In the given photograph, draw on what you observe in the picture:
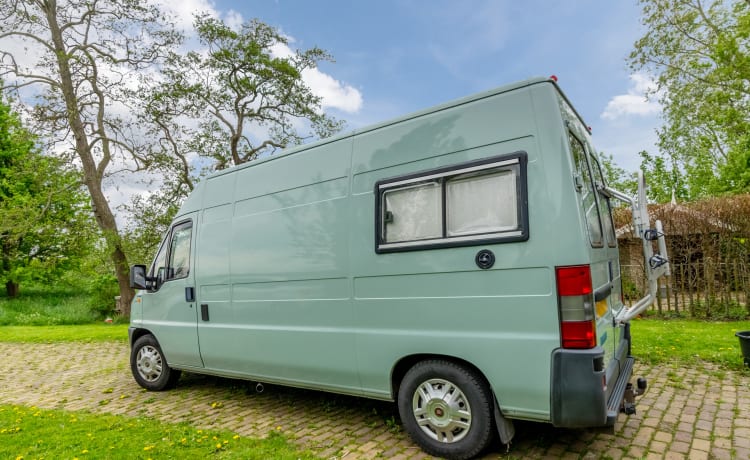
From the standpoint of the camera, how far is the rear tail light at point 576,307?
9.86 ft

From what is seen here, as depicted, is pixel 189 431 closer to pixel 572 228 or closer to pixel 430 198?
pixel 430 198

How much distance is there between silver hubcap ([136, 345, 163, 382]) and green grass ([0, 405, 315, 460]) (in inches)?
46.7

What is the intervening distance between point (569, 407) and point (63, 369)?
8.57 m

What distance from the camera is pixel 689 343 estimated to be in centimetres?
707

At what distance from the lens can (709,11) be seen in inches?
734

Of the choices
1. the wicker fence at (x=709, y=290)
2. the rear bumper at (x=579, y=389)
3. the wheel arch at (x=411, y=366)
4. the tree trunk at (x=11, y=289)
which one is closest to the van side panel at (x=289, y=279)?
the wheel arch at (x=411, y=366)

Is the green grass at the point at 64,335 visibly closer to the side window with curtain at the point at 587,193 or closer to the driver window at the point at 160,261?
the driver window at the point at 160,261

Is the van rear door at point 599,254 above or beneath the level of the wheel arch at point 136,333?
above

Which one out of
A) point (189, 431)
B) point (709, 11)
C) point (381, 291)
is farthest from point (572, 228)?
point (709, 11)

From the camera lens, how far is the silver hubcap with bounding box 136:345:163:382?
6141mm

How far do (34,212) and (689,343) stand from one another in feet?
60.5

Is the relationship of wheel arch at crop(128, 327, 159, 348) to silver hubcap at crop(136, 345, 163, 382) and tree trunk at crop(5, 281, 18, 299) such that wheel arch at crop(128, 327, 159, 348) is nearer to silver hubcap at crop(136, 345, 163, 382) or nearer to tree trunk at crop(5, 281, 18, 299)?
silver hubcap at crop(136, 345, 163, 382)

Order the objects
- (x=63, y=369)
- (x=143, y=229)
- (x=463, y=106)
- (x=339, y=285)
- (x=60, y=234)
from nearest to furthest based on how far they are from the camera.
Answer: (x=463, y=106)
(x=339, y=285)
(x=63, y=369)
(x=143, y=229)
(x=60, y=234)

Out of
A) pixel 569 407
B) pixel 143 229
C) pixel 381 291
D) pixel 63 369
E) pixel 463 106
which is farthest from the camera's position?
pixel 143 229
